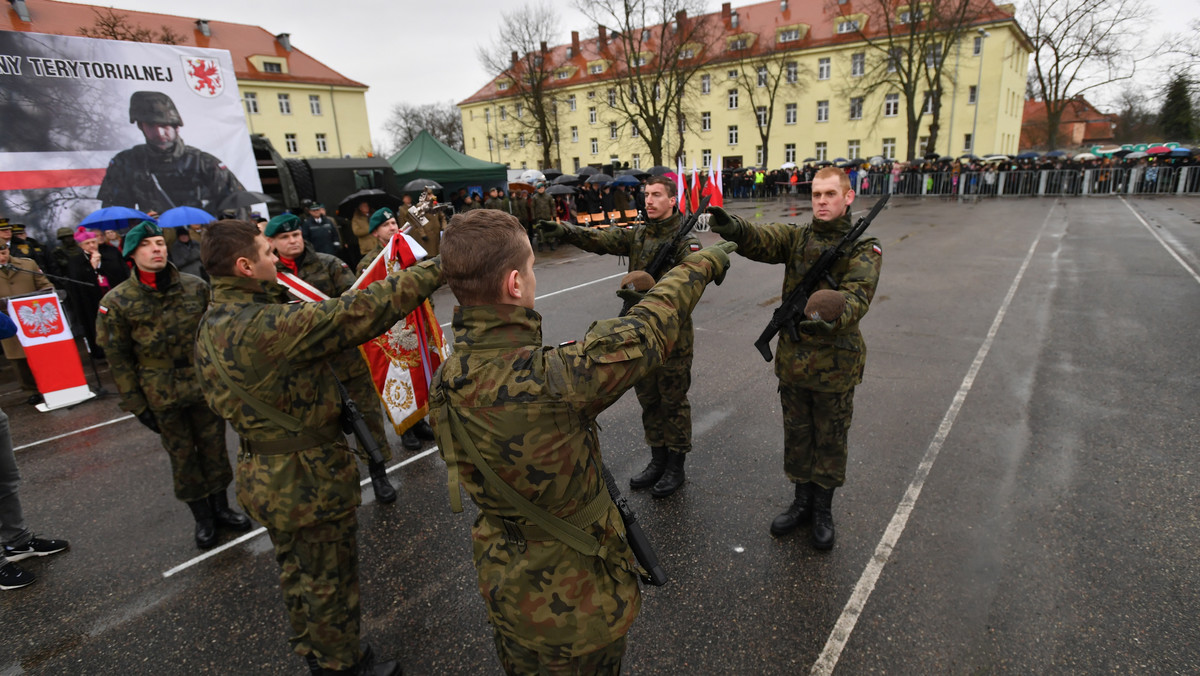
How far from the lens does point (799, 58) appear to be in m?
47.3

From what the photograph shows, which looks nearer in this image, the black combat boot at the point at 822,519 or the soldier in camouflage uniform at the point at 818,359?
the soldier in camouflage uniform at the point at 818,359

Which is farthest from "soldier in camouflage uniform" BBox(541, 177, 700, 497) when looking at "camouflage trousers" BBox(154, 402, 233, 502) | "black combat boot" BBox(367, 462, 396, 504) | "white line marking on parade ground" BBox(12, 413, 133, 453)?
"white line marking on parade ground" BBox(12, 413, 133, 453)

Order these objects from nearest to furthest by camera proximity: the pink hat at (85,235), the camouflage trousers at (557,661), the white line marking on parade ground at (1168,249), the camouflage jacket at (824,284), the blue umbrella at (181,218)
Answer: the camouflage trousers at (557,661), the camouflage jacket at (824,284), the blue umbrella at (181,218), the pink hat at (85,235), the white line marking on parade ground at (1168,249)

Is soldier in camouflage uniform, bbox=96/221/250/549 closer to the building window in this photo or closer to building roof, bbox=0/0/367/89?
building roof, bbox=0/0/367/89

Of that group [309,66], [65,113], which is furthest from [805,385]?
[309,66]

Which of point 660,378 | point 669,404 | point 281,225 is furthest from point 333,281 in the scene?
point 669,404

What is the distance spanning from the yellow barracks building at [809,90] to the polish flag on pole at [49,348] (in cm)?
3645

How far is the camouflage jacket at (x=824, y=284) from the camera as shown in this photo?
10.7 feet

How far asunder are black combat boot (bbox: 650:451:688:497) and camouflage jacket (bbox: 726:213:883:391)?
3.73ft

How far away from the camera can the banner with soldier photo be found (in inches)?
336

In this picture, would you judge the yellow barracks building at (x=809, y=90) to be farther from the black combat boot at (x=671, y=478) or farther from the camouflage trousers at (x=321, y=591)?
the camouflage trousers at (x=321, y=591)

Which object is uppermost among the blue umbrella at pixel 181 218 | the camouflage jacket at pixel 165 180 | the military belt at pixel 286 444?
the camouflage jacket at pixel 165 180

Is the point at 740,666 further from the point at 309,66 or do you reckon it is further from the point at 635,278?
the point at 309,66

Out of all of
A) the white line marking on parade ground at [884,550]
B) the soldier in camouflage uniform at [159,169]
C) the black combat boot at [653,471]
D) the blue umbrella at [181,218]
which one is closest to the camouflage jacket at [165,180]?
the soldier in camouflage uniform at [159,169]
